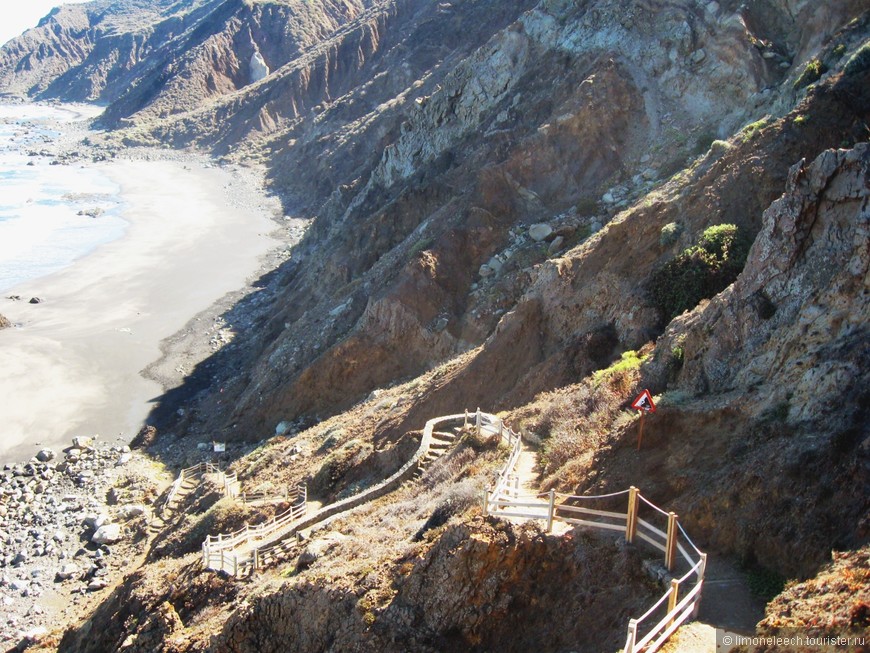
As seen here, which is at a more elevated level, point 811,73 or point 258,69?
point 258,69

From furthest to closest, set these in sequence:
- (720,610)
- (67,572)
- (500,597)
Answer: (67,572) < (500,597) < (720,610)

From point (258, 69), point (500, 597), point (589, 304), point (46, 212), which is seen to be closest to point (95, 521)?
point (589, 304)

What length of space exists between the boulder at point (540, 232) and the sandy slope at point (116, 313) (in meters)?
18.1

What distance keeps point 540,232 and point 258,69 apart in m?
108

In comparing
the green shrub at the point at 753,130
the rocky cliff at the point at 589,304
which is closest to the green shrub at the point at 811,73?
the rocky cliff at the point at 589,304

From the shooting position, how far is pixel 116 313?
4191 centimetres

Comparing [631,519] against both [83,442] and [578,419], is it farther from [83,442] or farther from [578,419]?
[83,442]

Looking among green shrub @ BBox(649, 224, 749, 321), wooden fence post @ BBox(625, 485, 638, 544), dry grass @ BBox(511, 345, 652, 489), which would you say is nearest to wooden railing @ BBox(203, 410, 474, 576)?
dry grass @ BBox(511, 345, 652, 489)

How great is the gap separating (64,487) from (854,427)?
2593 cm

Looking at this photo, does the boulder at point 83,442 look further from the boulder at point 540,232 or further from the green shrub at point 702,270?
the green shrub at point 702,270

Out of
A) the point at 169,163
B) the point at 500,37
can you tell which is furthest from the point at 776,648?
the point at 169,163

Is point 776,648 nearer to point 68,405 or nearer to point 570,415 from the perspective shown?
point 570,415

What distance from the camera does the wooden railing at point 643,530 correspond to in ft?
23.4

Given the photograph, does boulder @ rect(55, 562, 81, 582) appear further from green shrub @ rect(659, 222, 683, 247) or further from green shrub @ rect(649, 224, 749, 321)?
green shrub @ rect(659, 222, 683, 247)
